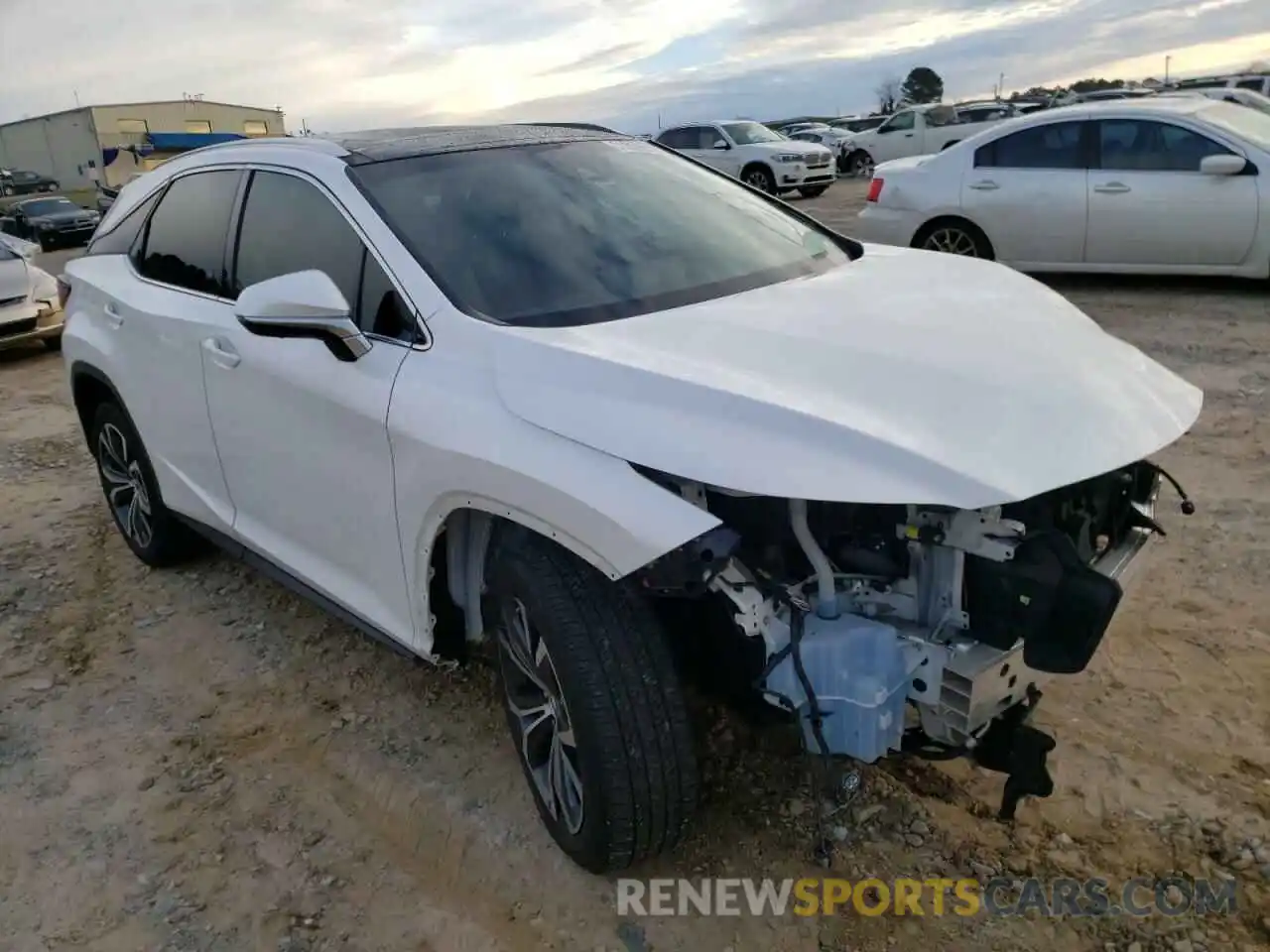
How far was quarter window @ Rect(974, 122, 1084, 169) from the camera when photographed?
8.56m

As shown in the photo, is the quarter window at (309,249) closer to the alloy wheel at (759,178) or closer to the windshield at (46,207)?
the alloy wheel at (759,178)

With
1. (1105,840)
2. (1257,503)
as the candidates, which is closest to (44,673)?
(1105,840)

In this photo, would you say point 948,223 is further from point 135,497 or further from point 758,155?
point 758,155

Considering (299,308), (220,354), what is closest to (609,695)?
(299,308)

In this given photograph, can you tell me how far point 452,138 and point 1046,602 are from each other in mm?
2403

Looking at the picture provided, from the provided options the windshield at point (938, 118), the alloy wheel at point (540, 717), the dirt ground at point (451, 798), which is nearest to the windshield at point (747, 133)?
the windshield at point (938, 118)

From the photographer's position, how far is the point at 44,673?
3900mm

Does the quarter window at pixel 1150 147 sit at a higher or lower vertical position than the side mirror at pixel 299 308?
lower

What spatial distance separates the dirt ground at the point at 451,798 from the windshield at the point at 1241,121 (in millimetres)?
5183

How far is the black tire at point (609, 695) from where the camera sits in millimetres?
2297

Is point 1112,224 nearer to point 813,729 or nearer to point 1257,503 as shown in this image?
point 1257,503

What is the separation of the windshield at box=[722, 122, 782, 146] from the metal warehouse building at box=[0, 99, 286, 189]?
24.7m

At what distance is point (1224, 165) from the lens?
778cm

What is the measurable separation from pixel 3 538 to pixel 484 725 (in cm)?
336
